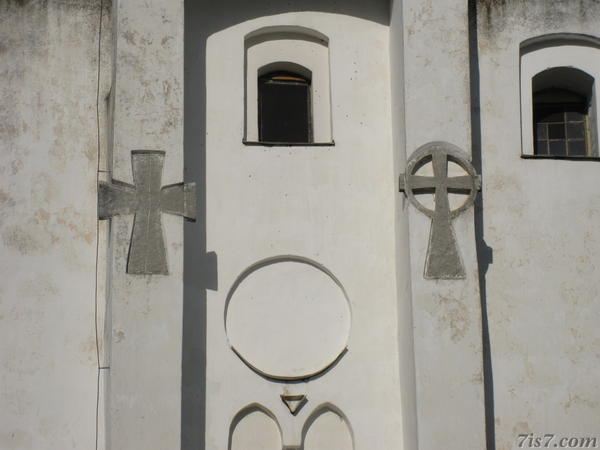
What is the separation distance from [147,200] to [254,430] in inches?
92.0

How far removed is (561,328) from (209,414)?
11.3 feet

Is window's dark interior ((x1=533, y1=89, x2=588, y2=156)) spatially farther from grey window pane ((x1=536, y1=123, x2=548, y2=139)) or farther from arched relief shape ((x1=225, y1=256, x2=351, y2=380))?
arched relief shape ((x1=225, y1=256, x2=351, y2=380))

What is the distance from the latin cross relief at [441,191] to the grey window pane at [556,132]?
1826 mm

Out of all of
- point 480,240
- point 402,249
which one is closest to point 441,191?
point 402,249

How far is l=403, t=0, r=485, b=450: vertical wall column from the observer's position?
11.6 m

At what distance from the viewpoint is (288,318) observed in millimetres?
12328

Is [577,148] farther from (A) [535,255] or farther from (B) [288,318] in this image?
(B) [288,318]

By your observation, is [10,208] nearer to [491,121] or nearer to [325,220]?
[325,220]

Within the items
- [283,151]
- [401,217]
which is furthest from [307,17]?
[401,217]

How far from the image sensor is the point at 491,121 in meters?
13.0

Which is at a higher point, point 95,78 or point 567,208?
point 95,78

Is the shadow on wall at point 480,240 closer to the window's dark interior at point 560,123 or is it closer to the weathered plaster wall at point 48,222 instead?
the window's dark interior at point 560,123

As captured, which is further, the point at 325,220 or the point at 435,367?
the point at 325,220

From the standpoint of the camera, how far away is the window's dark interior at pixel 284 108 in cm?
1300
